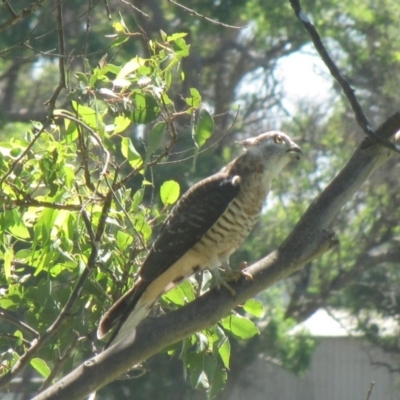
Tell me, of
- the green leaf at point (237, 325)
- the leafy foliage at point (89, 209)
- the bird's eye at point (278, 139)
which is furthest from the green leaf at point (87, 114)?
the bird's eye at point (278, 139)

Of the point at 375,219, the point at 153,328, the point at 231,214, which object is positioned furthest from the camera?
the point at 375,219

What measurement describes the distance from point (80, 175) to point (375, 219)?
12651 millimetres

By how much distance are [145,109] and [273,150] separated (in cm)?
118

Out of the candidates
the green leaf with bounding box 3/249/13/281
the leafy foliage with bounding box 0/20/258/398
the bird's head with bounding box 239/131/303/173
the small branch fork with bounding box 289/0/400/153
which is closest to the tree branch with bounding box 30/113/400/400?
the small branch fork with bounding box 289/0/400/153

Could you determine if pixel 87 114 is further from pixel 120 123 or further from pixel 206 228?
pixel 206 228

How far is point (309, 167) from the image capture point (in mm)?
16125

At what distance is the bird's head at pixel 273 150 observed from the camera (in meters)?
4.04

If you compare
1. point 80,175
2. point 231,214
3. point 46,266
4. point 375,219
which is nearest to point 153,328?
point 46,266

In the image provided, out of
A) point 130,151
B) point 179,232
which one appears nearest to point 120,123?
point 130,151

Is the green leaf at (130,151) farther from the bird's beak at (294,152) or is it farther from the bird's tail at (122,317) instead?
the bird's beak at (294,152)

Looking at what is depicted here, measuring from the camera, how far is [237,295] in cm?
290

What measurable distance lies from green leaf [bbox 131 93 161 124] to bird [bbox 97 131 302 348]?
0.54 metres

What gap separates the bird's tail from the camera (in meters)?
3.08

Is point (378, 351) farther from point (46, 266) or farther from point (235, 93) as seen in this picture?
point (46, 266)
